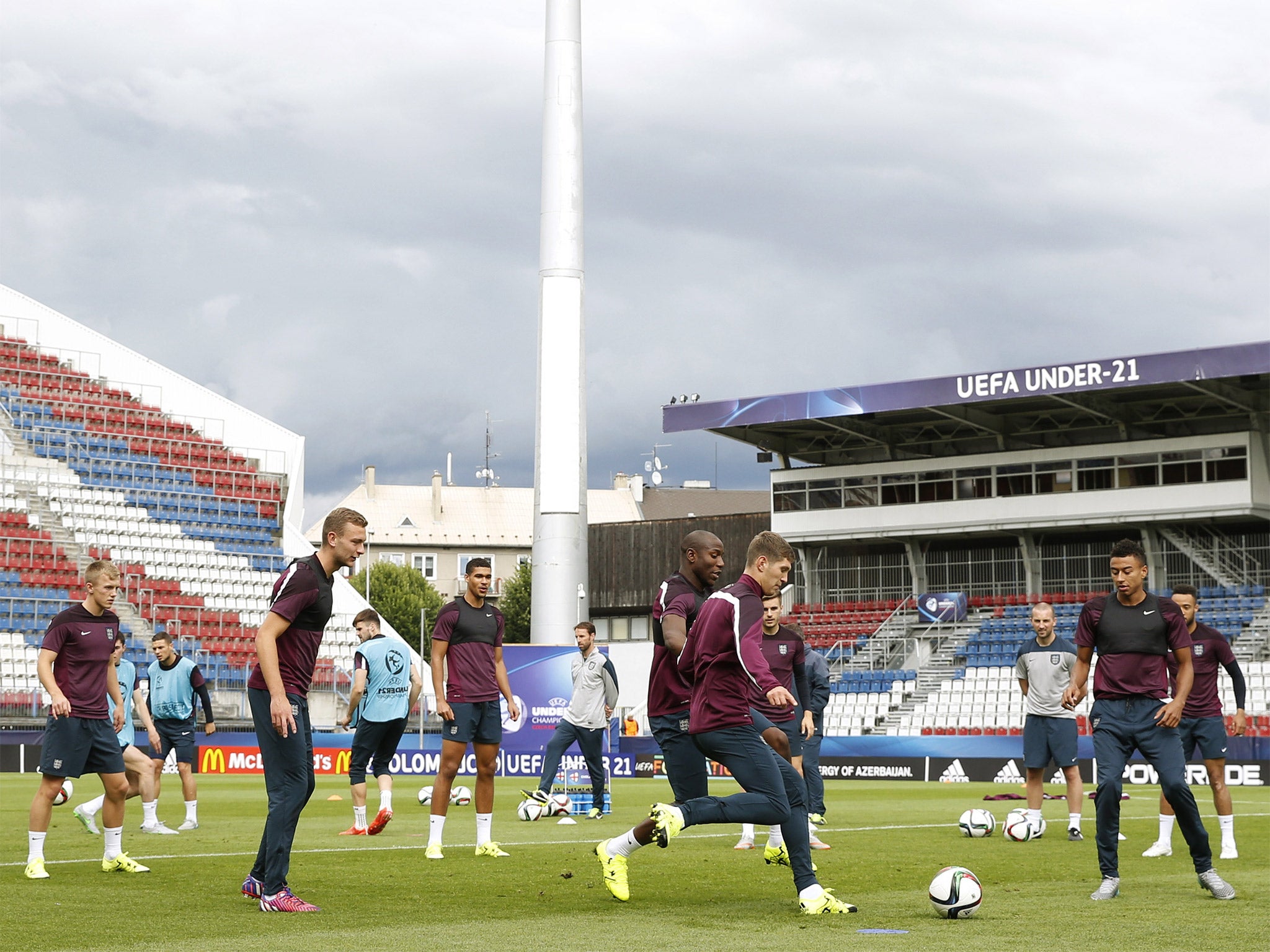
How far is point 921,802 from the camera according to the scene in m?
23.2

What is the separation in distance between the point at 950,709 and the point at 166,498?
24.3 m

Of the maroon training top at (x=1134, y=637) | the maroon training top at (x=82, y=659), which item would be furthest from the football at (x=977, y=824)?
the maroon training top at (x=82, y=659)

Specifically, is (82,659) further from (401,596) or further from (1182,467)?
(401,596)

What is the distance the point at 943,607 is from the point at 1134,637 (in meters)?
40.7

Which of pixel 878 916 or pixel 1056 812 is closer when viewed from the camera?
pixel 878 916

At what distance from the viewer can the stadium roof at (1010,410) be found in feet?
143

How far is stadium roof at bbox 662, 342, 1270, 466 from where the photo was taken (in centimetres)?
4356

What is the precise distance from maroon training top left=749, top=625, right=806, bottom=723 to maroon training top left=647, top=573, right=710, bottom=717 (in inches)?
133

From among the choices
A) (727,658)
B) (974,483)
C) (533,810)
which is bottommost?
(533,810)

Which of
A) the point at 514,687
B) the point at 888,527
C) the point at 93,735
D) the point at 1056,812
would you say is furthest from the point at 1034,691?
the point at 888,527

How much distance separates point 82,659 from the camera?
11266 millimetres

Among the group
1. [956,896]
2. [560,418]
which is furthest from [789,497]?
[956,896]

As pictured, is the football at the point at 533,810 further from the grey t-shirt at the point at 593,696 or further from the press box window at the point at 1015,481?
the press box window at the point at 1015,481

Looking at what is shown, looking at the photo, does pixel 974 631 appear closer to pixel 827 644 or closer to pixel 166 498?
pixel 827 644
